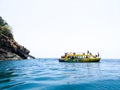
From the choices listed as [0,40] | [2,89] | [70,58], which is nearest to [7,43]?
[0,40]

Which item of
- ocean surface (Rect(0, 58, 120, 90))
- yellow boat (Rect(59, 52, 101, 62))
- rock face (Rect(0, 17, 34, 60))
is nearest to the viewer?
ocean surface (Rect(0, 58, 120, 90))

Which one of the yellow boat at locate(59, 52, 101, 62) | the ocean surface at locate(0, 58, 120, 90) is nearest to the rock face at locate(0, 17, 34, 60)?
the yellow boat at locate(59, 52, 101, 62)

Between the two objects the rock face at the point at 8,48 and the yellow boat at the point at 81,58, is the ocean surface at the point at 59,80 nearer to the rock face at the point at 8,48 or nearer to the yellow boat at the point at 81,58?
the yellow boat at the point at 81,58

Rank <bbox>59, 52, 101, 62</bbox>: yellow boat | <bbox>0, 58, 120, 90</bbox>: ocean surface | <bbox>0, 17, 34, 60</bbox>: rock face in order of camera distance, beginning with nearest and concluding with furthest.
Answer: <bbox>0, 58, 120, 90</bbox>: ocean surface, <bbox>59, 52, 101, 62</bbox>: yellow boat, <bbox>0, 17, 34, 60</bbox>: rock face

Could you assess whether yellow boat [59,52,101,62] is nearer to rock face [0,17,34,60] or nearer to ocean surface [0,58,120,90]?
rock face [0,17,34,60]

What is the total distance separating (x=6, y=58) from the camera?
9981 cm

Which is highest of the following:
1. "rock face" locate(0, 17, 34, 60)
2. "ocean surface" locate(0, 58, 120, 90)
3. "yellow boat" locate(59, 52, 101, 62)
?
"rock face" locate(0, 17, 34, 60)

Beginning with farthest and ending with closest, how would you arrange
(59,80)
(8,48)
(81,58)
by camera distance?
1. (8,48)
2. (81,58)
3. (59,80)

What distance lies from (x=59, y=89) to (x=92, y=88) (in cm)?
221

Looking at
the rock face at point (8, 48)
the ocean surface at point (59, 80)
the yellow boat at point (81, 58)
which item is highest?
the rock face at point (8, 48)

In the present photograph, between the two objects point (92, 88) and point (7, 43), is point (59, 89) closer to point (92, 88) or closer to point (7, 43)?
point (92, 88)

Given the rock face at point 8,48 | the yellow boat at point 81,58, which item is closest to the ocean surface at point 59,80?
the yellow boat at point 81,58

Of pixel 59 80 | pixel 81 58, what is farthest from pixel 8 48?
pixel 59 80

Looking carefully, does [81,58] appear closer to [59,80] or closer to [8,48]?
[8,48]
